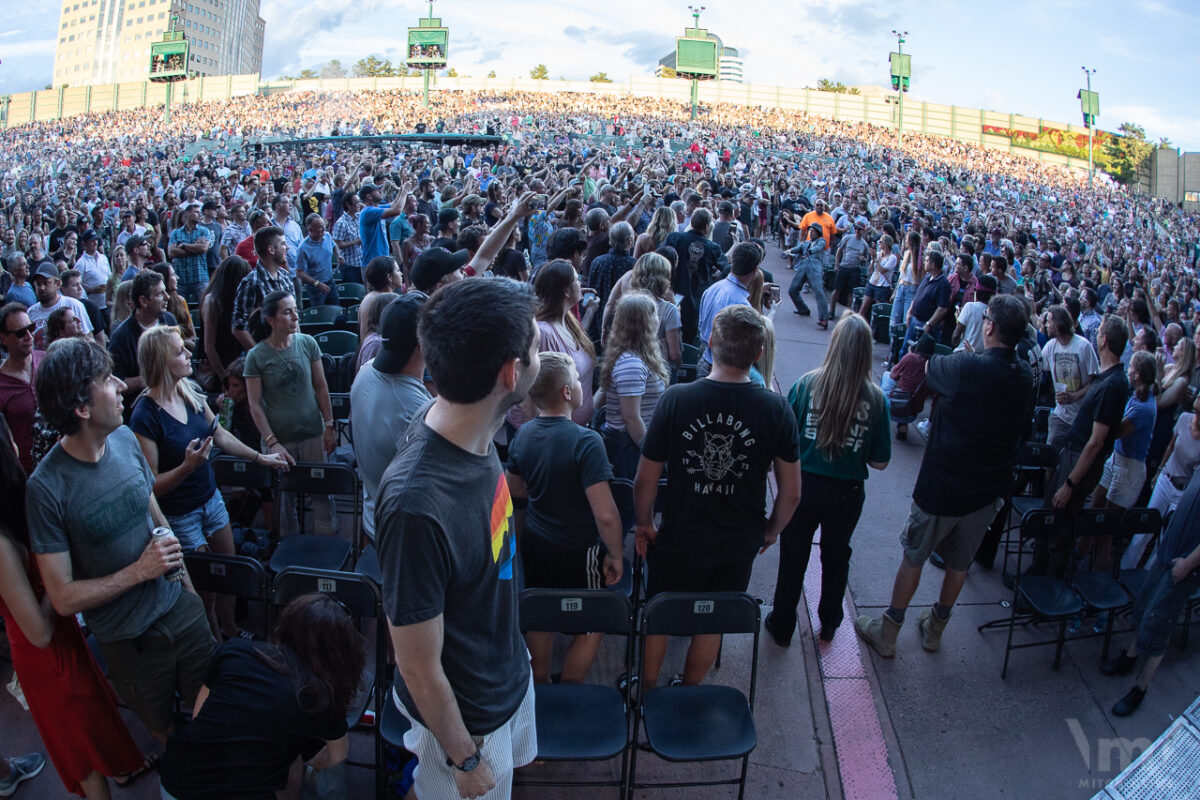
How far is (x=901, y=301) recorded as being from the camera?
9703 mm

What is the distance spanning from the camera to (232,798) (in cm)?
222

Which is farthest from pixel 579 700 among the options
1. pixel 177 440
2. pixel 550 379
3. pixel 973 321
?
pixel 973 321

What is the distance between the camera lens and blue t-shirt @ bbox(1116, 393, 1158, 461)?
459 centimetres

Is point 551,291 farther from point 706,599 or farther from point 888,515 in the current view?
point 888,515

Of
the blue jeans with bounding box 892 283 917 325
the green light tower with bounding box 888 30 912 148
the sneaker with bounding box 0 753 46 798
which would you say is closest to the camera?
the sneaker with bounding box 0 753 46 798

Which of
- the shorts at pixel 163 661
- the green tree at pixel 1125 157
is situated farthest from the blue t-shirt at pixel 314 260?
the green tree at pixel 1125 157

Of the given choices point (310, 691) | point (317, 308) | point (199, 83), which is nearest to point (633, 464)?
point (310, 691)

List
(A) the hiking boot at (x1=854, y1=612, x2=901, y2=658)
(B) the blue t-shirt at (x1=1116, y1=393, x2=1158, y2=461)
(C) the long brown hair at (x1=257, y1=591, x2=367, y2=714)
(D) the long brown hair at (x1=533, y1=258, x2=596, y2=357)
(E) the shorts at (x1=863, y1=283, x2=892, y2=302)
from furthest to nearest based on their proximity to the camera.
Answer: (E) the shorts at (x1=863, y1=283, x2=892, y2=302) < (B) the blue t-shirt at (x1=1116, y1=393, x2=1158, y2=461) < (D) the long brown hair at (x1=533, y1=258, x2=596, y2=357) < (A) the hiking boot at (x1=854, y1=612, x2=901, y2=658) < (C) the long brown hair at (x1=257, y1=591, x2=367, y2=714)

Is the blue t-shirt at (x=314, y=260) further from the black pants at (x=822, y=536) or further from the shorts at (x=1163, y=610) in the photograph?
the shorts at (x=1163, y=610)

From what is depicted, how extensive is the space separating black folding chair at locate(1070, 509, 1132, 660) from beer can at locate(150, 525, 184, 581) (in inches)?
175

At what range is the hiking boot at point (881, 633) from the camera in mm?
4023

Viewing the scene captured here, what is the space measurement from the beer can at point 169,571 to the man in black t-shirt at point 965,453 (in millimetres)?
3434

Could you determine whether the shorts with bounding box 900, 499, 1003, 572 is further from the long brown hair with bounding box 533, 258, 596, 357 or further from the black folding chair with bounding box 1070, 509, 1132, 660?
the long brown hair with bounding box 533, 258, 596, 357

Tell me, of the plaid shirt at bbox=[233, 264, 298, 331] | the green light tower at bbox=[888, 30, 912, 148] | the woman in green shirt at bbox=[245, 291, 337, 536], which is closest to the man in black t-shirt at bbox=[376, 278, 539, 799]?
the woman in green shirt at bbox=[245, 291, 337, 536]
